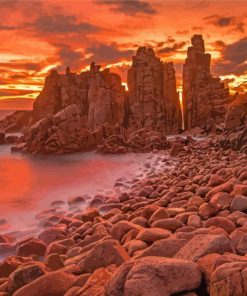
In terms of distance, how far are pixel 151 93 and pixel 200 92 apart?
11.9m

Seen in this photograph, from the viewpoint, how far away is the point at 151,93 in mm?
89500

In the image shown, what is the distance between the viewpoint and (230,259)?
2.92m

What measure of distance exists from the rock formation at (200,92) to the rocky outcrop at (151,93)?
3307 mm

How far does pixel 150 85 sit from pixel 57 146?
6101 centimetres

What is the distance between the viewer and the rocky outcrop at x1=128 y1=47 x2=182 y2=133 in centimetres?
8744

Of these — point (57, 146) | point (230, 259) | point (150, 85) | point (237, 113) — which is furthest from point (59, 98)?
point (230, 259)

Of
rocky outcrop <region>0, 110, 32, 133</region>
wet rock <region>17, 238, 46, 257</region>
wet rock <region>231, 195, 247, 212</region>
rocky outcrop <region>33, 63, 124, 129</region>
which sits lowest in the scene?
wet rock <region>17, 238, 46, 257</region>

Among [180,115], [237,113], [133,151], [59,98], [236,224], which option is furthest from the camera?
[59,98]

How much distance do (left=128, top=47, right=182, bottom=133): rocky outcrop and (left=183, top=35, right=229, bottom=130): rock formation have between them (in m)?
3.31

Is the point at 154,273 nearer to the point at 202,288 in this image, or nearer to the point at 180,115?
the point at 202,288

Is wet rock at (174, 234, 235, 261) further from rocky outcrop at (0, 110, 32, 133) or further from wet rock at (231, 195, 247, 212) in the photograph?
rocky outcrop at (0, 110, 32, 133)

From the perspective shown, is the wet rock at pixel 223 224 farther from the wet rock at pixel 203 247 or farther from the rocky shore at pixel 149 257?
the wet rock at pixel 203 247

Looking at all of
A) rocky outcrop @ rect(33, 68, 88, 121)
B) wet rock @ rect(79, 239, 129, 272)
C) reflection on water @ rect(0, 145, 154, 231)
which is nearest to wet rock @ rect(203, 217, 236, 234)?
wet rock @ rect(79, 239, 129, 272)

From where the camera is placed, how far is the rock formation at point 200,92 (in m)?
81.6
